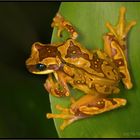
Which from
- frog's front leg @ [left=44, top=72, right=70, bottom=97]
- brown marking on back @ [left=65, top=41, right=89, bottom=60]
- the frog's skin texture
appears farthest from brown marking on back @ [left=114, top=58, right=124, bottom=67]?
frog's front leg @ [left=44, top=72, right=70, bottom=97]

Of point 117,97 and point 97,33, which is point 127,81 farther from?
point 97,33

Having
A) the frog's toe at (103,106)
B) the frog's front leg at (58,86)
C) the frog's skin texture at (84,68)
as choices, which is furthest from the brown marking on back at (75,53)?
the frog's toe at (103,106)

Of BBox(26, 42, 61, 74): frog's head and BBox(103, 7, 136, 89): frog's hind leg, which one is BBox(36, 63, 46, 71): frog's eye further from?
BBox(103, 7, 136, 89): frog's hind leg

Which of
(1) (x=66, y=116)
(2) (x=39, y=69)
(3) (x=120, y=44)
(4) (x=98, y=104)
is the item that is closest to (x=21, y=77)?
(2) (x=39, y=69)

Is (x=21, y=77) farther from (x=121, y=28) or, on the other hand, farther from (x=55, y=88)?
(x=121, y=28)

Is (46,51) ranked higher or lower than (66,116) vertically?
higher

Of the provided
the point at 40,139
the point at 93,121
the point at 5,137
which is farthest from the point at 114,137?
the point at 5,137
